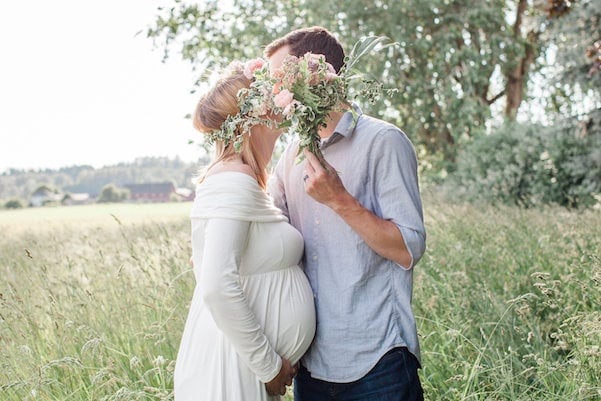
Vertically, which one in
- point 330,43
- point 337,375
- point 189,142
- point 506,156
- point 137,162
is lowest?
point 137,162

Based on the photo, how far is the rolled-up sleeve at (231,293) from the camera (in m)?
2.19

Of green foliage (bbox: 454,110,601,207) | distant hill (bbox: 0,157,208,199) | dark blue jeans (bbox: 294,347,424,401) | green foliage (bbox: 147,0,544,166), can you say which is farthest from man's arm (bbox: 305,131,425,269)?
distant hill (bbox: 0,157,208,199)

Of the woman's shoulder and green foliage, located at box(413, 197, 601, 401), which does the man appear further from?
green foliage, located at box(413, 197, 601, 401)

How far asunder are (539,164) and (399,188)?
10.2 m

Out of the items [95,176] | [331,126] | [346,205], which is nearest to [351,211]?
[346,205]

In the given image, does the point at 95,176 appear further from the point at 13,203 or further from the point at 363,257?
the point at 363,257

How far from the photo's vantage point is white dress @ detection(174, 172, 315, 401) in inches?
87.0

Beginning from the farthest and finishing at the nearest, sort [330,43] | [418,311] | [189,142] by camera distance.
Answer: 1. [418,311]
2. [330,43]
3. [189,142]

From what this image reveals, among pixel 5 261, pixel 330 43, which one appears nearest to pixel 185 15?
pixel 5 261

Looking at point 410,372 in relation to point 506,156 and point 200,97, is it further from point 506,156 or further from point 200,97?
point 506,156

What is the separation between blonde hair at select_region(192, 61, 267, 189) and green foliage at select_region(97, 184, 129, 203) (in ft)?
85.6

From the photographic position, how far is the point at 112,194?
95.5ft

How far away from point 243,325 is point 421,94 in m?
13.9

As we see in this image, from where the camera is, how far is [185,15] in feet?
47.7
